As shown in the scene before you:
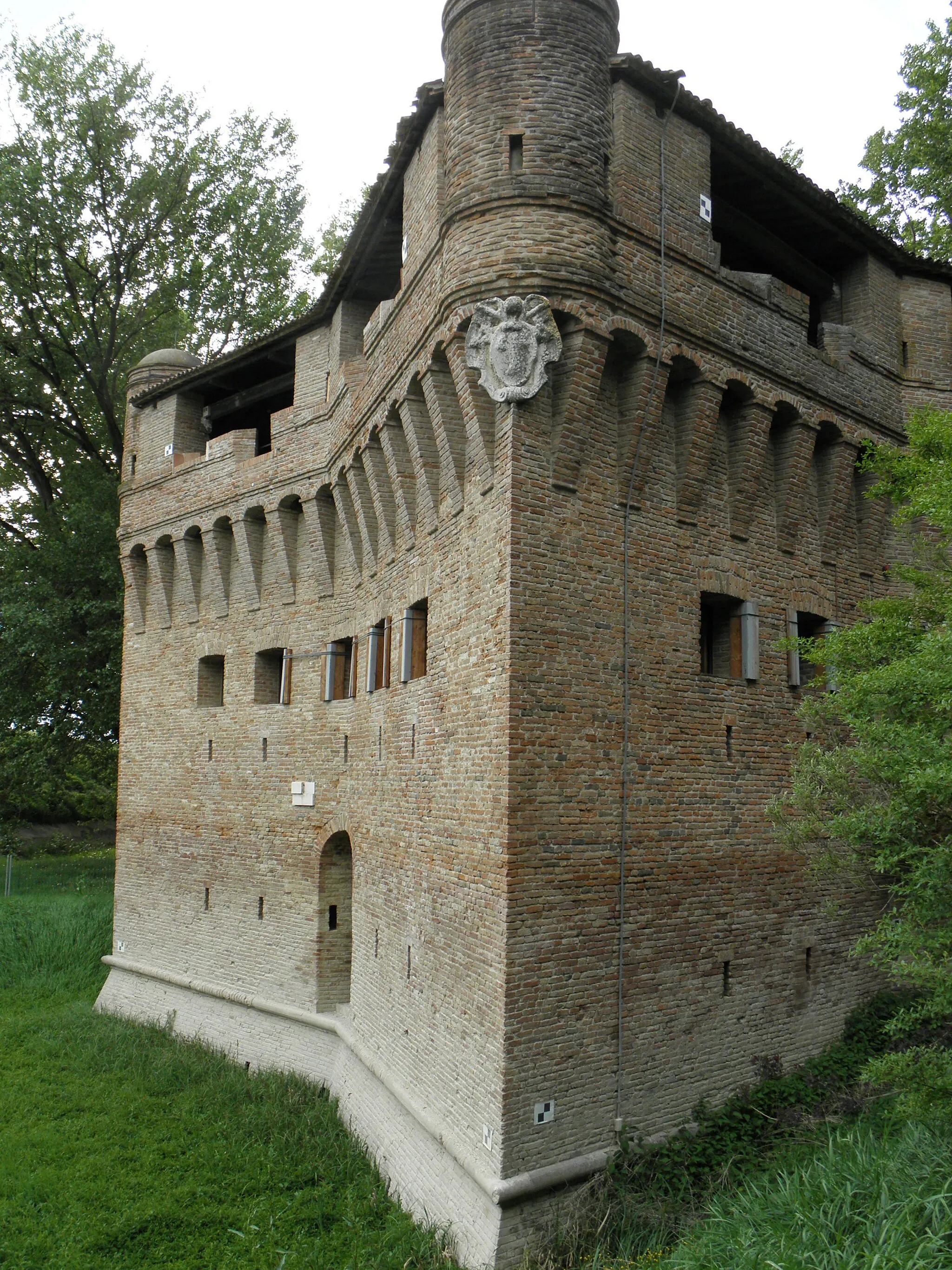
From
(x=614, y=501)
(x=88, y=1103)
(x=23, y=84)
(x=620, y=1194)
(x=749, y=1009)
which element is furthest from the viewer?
(x=23, y=84)

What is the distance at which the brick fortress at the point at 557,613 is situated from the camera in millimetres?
8891

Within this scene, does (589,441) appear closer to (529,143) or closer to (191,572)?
(529,143)

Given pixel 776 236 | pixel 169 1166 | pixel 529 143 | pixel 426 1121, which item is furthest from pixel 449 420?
pixel 169 1166

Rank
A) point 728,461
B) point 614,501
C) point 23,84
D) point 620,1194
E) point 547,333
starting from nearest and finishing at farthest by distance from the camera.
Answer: point 620,1194 < point 547,333 < point 614,501 < point 728,461 < point 23,84

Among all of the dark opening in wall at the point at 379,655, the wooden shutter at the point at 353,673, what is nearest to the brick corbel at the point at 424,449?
the dark opening in wall at the point at 379,655

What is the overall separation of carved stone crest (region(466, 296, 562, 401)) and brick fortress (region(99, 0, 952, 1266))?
1.1 inches

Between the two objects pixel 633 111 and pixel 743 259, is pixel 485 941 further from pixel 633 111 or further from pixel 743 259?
pixel 743 259

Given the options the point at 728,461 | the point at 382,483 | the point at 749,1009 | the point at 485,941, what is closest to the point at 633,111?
the point at 728,461

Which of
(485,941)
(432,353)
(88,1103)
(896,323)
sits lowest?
(88,1103)

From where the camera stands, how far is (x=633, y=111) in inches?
406

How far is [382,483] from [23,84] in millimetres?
16305

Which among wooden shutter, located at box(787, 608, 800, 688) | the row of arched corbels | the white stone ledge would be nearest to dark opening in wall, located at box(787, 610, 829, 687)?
wooden shutter, located at box(787, 608, 800, 688)

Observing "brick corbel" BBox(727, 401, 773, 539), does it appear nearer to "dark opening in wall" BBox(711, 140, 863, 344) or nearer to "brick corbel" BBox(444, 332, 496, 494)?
"dark opening in wall" BBox(711, 140, 863, 344)

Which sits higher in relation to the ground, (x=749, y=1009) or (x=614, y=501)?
(x=614, y=501)
